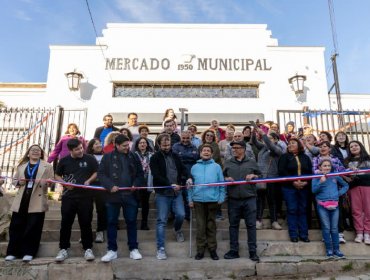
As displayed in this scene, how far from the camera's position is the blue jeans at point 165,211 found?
462 cm

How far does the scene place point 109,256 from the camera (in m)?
4.37

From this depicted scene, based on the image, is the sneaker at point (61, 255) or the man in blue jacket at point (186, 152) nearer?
the sneaker at point (61, 255)

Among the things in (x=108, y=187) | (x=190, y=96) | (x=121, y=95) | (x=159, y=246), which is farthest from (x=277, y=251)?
(x=121, y=95)

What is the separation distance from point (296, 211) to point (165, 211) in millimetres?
2070

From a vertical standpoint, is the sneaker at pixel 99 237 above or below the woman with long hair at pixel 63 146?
below

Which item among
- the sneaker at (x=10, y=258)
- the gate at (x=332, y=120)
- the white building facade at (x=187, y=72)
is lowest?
the sneaker at (x=10, y=258)

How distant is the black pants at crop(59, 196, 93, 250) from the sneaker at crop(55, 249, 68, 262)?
0.07 meters

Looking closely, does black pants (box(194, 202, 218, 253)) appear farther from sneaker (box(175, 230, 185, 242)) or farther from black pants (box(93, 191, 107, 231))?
black pants (box(93, 191, 107, 231))

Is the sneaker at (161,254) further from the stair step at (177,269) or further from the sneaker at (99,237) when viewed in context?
the sneaker at (99,237)

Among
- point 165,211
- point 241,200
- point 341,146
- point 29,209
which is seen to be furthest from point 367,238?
point 29,209

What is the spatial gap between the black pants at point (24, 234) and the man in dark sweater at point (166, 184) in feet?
5.78

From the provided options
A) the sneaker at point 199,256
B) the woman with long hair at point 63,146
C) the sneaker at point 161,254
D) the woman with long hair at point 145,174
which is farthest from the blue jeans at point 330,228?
the woman with long hair at point 63,146

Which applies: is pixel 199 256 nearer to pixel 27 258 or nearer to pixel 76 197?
pixel 76 197

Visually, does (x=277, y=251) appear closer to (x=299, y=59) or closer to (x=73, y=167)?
(x=73, y=167)
